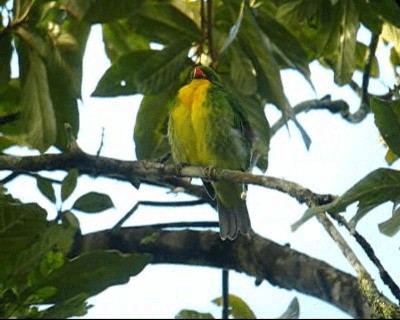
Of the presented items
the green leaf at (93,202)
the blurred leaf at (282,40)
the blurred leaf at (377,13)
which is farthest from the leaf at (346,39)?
the green leaf at (93,202)

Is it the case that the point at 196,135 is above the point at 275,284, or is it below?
above

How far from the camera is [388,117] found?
2041 millimetres

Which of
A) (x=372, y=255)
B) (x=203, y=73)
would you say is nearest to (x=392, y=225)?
(x=372, y=255)

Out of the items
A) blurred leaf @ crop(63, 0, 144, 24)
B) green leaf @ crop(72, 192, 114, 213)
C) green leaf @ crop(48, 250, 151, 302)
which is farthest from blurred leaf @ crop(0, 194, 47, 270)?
green leaf @ crop(72, 192, 114, 213)

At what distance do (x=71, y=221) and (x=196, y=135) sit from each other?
3.96 feet

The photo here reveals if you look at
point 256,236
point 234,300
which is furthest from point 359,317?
point 256,236

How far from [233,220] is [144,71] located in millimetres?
902

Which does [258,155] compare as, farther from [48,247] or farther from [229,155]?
[48,247]

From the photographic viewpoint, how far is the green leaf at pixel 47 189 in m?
2.96

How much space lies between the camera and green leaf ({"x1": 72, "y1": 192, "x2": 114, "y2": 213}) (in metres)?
2.95

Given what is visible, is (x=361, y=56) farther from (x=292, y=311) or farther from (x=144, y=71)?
(x=292, y=311)

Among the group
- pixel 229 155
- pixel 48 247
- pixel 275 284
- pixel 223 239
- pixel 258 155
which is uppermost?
pixel 229 155

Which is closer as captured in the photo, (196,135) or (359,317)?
(359,317)

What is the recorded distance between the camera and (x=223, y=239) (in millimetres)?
3262
